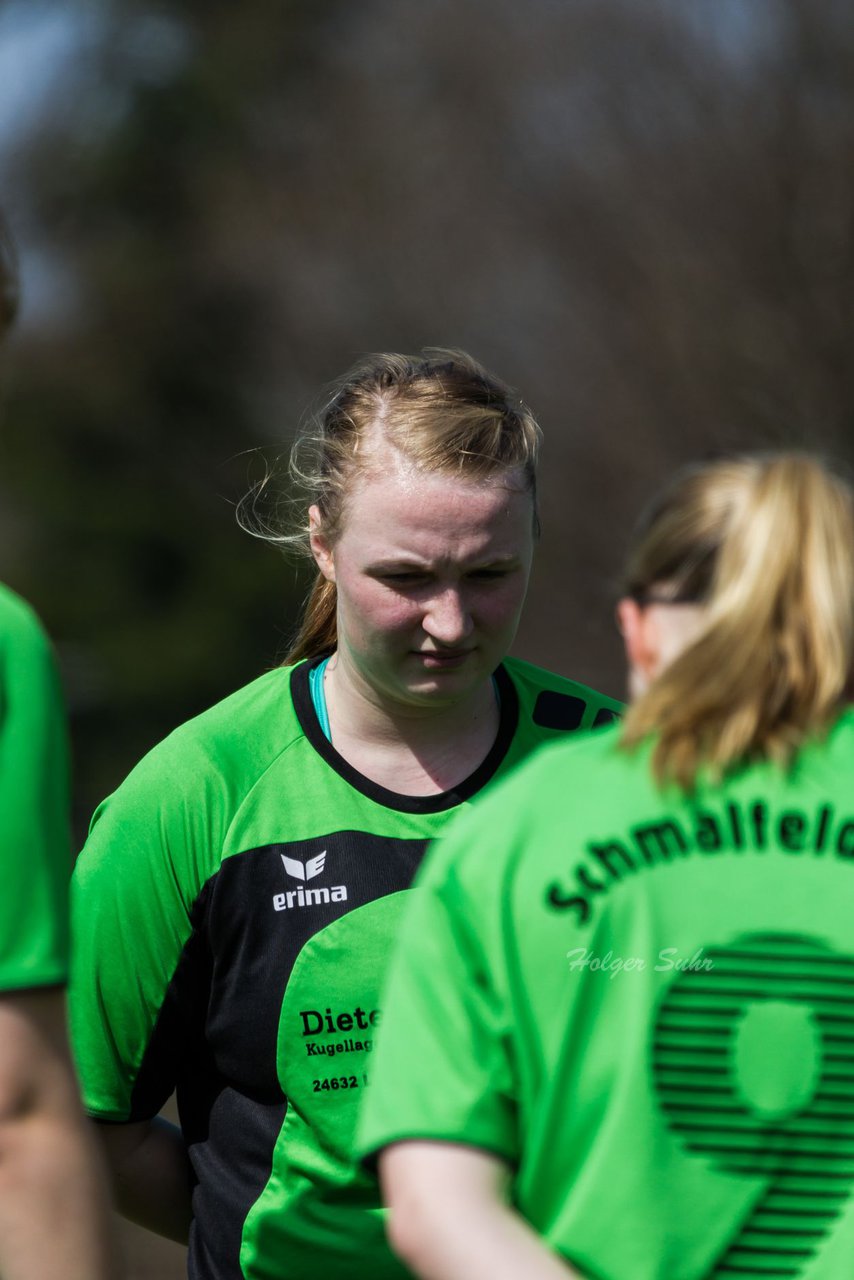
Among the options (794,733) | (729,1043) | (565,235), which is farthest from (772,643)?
(565,235)

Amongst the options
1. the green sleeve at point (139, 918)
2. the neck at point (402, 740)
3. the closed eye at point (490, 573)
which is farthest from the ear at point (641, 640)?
the green sleeve at point (139, 918)

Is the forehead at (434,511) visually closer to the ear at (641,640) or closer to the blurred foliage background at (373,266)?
the ear at (641,640)

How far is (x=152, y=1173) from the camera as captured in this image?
2844 millimetres

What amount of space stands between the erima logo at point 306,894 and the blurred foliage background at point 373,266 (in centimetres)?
1017

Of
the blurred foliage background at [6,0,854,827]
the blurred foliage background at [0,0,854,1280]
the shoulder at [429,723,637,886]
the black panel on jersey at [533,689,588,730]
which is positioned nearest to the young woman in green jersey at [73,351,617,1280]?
the black panel on jersey at [533,689,588,730]

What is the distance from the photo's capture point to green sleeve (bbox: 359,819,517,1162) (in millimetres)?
1653

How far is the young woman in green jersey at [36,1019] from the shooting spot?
65.1 inches

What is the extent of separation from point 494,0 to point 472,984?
16.4 metres

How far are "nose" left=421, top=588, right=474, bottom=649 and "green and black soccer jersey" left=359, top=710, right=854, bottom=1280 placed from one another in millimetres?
879

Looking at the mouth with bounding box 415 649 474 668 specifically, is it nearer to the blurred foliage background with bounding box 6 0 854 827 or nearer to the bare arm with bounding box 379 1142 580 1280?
the bare arm with bounding box 379 1142 580 1280

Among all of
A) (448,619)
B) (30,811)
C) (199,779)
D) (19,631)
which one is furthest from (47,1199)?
(448,619)

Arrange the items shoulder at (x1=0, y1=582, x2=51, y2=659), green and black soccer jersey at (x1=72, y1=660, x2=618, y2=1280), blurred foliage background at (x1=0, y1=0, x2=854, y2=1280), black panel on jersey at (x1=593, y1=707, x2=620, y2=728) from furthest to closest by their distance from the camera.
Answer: blurred foliage background at (x1=0, y1=0, x2=854, y2=1280) < black panel on jersey at (x1=593, y1=707, x2=620, y2=728) < green and black soccer jersey at (x1=72, y1=660, x2=618, y2=1280) < shoulder at (x1=0, y1=582, x2=51, y2=659)

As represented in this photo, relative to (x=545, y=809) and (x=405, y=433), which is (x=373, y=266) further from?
(x=545, y=809)

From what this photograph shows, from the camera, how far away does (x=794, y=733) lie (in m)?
1.68
